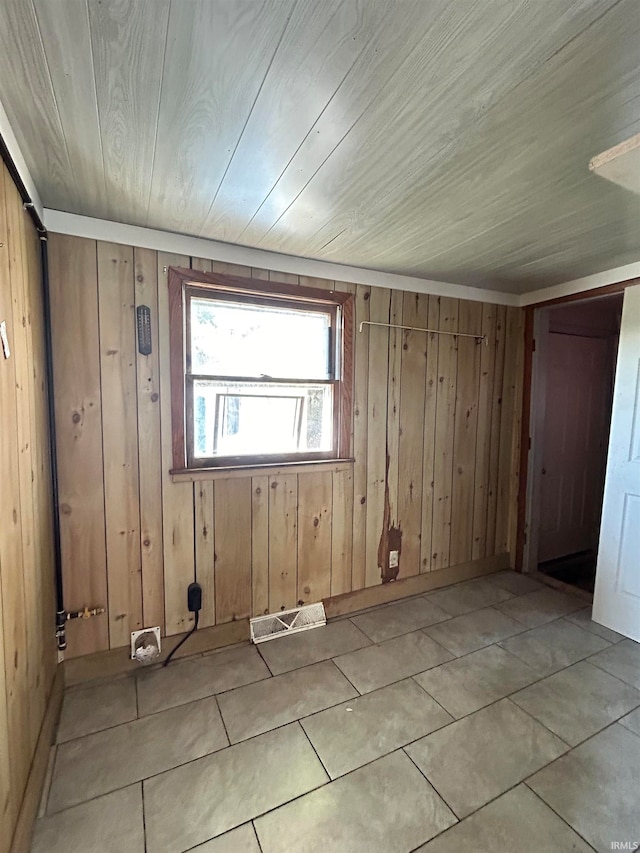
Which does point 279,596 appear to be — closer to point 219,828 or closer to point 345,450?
point 345,450

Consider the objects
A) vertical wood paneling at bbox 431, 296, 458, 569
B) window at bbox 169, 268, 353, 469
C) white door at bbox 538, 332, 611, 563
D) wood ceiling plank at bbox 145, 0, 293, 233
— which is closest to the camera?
wood ceiling plank at bbox 145, 0, 293, 233

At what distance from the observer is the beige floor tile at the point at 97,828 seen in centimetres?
121

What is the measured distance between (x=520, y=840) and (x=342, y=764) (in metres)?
0.61

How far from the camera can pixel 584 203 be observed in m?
1.62

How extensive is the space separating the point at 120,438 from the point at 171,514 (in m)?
0.48

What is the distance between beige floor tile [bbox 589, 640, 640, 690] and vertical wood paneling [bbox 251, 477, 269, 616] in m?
1.88

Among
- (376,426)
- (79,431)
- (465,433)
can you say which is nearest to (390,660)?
(376,426)

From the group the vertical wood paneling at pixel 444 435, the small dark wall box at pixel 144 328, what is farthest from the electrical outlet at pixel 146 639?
the vertical wood paneling at pixel 444 435

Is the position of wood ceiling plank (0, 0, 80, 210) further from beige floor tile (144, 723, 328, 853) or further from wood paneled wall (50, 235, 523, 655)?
beige floor tile (144, 723, 328, 853)

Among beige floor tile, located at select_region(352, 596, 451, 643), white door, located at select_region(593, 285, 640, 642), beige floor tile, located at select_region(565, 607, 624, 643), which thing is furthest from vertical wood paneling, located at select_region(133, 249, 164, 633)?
white door, located at select_region(593, 285, 640, 642)

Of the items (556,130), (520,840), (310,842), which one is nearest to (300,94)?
(556,130)

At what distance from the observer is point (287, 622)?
94.0 inches

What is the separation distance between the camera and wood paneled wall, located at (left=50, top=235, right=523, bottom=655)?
1877 mm

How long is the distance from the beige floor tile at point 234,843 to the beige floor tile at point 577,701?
4.24 feet
